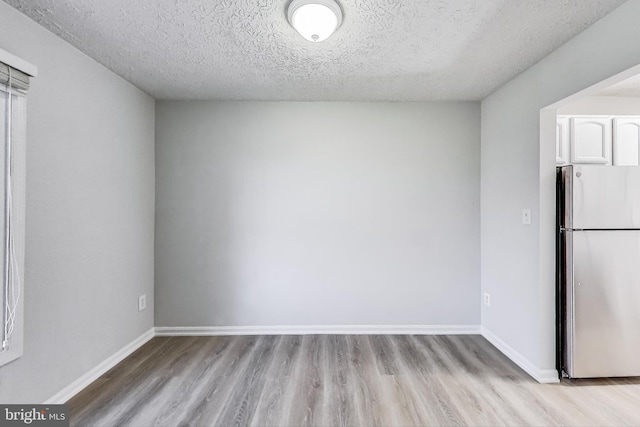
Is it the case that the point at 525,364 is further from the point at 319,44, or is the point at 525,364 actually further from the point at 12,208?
the point at 12,208

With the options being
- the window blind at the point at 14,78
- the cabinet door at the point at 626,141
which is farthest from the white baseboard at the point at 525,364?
the window blind at the point at 14,78

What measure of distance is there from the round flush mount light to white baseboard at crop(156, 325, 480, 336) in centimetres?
252

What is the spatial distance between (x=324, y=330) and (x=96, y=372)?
6.12 feet

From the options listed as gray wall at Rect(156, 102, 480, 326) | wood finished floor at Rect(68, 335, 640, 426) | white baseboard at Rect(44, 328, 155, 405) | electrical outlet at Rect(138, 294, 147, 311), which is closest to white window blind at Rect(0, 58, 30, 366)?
white baseboard at Rect(44, 328, 155, 405)

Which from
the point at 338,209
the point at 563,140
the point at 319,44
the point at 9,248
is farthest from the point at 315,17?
the point at 563,140

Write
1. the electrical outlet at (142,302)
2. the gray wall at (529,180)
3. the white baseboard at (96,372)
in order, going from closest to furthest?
the gray wall at (529,180) → the white baseboard at (96,372) → the electrical outlet at (142,302)

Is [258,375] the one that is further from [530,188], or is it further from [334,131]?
[530,188]

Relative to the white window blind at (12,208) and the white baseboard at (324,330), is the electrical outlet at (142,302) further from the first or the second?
the white window blind at (12,208)

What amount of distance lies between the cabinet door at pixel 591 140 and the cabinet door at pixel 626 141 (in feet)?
0.16

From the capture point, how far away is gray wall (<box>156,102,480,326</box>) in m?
2.95

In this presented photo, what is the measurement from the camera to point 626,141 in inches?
95.3

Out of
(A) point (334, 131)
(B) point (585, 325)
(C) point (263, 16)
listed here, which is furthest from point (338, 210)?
(B) point (585, 325)

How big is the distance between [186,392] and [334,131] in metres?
2.50

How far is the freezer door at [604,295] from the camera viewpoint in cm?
205
